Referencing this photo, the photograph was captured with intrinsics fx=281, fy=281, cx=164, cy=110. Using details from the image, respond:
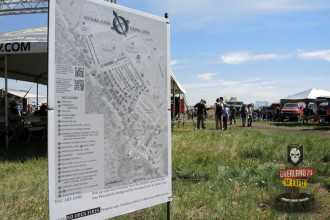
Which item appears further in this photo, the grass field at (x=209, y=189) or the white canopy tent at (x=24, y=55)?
the white canopy tent at (x=24, y=55)

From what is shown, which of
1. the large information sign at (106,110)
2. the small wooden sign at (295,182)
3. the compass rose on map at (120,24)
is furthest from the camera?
the small wooden sign at (295,182)

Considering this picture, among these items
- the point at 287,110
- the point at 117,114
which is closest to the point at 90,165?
the point at 117,114

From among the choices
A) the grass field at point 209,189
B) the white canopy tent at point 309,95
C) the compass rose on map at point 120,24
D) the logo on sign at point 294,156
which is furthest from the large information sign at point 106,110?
the white canopy tent at point 309,95

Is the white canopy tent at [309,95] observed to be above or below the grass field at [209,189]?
above

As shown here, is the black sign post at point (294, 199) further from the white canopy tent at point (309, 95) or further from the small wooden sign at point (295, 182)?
the white canopy tent at point (309, 95)

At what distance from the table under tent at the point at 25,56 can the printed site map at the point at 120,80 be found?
15.5 feet

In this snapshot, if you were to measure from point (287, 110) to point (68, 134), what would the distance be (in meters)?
30.5

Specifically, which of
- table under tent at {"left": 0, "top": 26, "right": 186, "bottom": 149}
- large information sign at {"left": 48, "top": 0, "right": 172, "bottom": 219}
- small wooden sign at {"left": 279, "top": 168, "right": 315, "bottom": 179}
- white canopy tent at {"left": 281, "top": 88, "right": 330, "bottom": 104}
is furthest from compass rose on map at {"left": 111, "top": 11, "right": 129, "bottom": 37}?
white canopy tent at {"left": 281, "top": 88, "right": 330, "bottom": 104}

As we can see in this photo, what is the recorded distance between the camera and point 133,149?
237 centimetres

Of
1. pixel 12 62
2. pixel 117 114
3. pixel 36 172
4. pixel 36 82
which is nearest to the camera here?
pixel 117 114

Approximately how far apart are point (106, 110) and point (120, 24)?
720 mm

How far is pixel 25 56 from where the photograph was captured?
10.2 metres

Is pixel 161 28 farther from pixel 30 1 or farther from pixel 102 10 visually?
pixel 30 1

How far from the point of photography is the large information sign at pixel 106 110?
194cm
